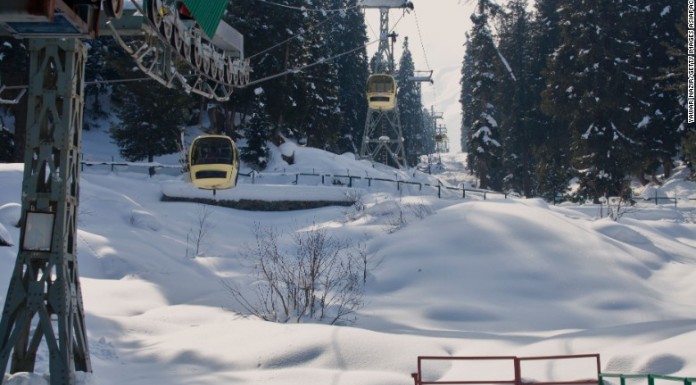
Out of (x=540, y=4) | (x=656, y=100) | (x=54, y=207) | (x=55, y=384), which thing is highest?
(x=540, y=4)

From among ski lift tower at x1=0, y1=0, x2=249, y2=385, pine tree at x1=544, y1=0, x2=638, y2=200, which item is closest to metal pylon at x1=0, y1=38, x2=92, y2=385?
ski lift tower at x1=0, y1=0, x2=249, y2=385

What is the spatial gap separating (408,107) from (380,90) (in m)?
54.7

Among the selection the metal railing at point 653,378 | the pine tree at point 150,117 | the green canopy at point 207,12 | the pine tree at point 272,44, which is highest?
the pine tree at point 272,44

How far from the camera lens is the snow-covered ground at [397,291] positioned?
12.9 meters

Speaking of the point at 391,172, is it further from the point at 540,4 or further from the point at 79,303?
the point at 79,303

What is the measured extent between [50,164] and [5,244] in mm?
10266

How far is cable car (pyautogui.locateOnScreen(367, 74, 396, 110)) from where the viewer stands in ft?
133

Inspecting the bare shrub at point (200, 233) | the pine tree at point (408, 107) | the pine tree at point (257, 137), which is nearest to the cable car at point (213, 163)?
the bare shrub at point (200, 233)

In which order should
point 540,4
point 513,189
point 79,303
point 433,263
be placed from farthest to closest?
point 513,189 → point 540,4 → point 433,263 → point 79,303

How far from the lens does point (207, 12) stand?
12.1m

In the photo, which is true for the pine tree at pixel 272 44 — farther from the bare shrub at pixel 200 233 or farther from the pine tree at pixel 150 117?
the bare shrub at pixel 200 233

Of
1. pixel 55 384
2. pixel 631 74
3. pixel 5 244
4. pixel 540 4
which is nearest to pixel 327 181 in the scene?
pixel 631 74

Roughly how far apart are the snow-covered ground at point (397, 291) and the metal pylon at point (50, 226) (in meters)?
0.66

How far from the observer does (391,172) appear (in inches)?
1981
